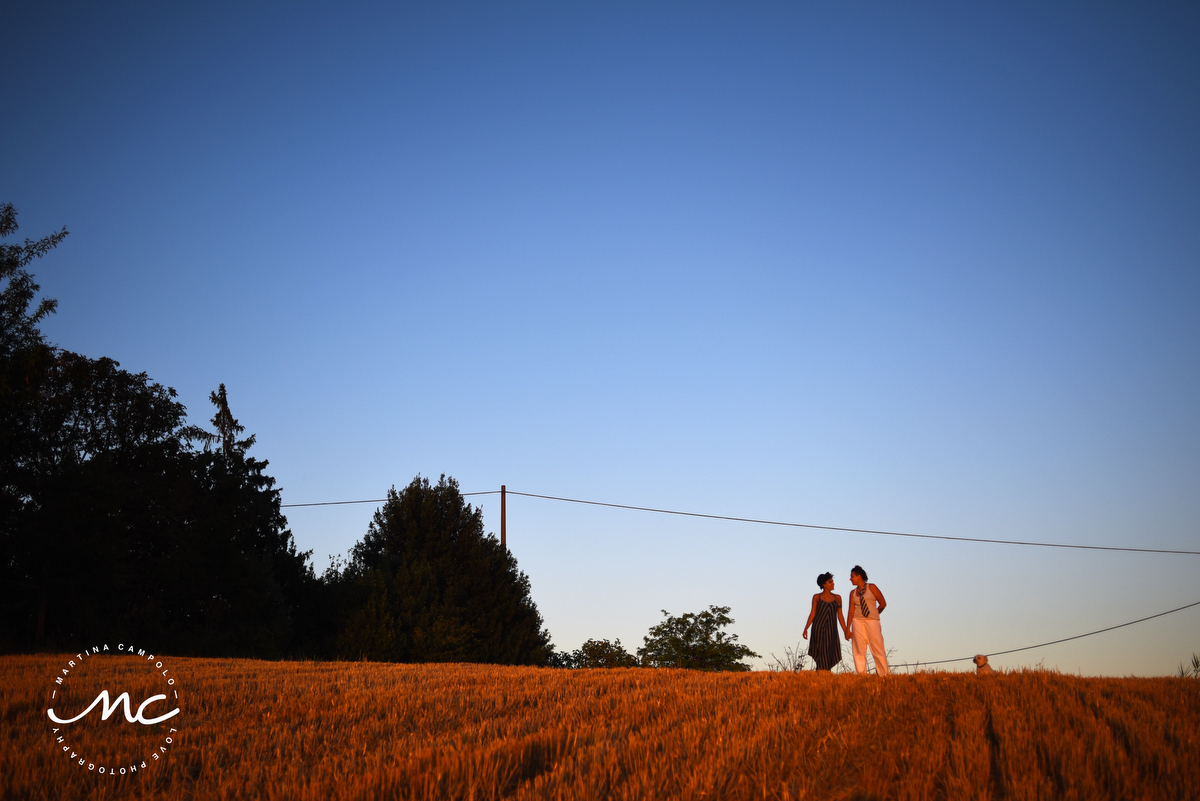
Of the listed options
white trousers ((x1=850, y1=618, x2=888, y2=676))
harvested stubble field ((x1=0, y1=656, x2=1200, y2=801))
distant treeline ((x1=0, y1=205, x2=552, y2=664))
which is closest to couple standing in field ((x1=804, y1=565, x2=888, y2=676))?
white trousers ((x1=850, y1=618, x2=888, y2=676))

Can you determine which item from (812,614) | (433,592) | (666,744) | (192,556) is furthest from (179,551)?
(666,744)

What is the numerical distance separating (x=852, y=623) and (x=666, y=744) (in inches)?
340

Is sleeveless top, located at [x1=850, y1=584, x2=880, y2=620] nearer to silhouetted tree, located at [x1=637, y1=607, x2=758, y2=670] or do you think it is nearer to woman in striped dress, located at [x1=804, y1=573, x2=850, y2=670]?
woman in striped dress, located at [x1=804, y1=573, x2=850, y2=670]

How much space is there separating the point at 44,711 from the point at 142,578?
29.5 metres

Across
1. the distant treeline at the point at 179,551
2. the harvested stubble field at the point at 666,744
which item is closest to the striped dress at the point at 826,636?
the harvested stubble field at the point at 666,744

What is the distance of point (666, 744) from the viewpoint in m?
4.86

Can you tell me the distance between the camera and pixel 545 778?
13.7 feet

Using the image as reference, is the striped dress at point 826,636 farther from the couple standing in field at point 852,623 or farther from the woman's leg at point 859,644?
the woman's leg at point 859,644

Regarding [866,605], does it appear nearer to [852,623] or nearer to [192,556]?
[852,623]

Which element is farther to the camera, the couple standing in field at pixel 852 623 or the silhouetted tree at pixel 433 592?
the silhouetted tree at pixel 433 592

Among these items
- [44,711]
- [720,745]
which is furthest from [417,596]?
[720,745]

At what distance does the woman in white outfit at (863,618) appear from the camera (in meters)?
12.1

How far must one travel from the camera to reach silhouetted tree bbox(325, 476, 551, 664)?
1319 inches

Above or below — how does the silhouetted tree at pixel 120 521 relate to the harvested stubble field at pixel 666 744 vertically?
above
